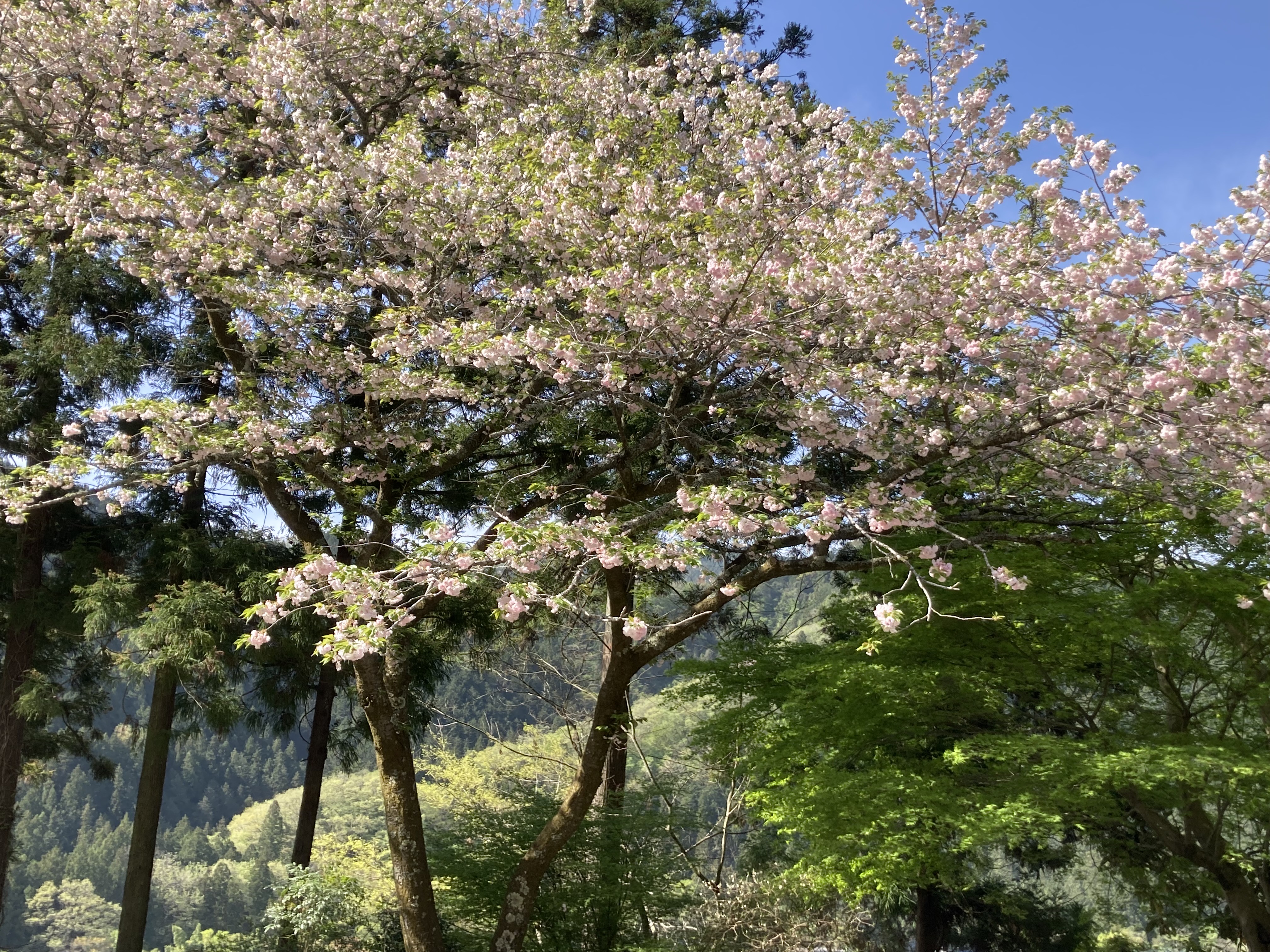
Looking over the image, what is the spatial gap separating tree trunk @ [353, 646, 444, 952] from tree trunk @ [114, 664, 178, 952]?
3.15 m

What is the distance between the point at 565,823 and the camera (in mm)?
7660

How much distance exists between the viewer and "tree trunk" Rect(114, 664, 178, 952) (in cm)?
949

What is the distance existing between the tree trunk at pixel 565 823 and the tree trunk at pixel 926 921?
655cm

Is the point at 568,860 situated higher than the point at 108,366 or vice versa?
the point at 108,366

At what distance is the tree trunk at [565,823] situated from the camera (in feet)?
24.7

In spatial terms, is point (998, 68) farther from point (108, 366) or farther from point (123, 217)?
point (108, 366)

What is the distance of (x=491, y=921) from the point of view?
31.2ft

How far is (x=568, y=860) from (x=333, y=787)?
177ft

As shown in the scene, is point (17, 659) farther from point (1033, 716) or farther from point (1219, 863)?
point (1219, 863)

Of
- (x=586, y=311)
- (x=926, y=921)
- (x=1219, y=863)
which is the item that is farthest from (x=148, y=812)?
(x=1219, y=863)

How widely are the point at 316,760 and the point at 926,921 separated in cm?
834

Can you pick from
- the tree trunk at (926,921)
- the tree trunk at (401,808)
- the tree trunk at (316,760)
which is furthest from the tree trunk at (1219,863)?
the tree trunk at (316,760)

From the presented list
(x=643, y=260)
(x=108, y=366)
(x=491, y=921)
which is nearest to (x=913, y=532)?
(x=643, y=260)

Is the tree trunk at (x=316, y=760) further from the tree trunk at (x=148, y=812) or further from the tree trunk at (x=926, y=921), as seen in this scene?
the tree trunk at (x=926, y=921)
